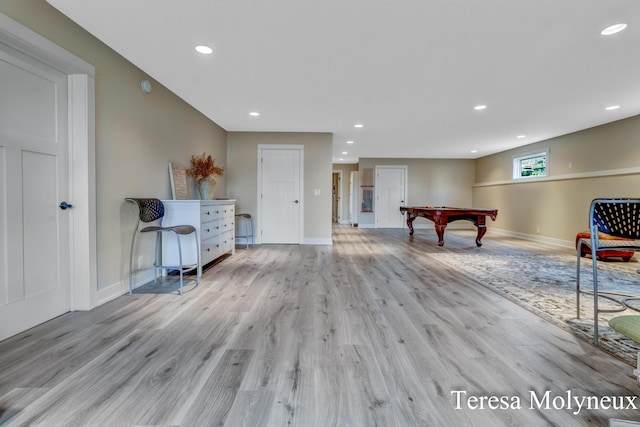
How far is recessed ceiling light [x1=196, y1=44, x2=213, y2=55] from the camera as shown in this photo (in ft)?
8.39

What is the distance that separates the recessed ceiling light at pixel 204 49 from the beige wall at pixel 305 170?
9.99 feet

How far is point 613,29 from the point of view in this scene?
7.44ft

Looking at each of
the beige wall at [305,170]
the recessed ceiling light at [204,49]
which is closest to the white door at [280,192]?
the beige wall at [305,170]

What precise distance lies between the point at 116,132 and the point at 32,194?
90cm

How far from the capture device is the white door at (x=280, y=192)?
18.7ft

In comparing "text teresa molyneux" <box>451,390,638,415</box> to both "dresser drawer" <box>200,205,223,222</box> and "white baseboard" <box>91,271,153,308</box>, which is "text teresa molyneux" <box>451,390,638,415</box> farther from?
"dresser drawer" <box>200,205,223,222</box>

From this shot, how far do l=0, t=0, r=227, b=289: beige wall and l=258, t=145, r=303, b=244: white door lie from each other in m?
2.30

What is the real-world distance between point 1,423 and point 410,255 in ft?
14.9

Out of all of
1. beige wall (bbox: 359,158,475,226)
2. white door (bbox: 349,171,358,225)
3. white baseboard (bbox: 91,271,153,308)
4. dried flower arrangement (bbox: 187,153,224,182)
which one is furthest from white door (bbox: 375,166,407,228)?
white baseboard (bbox: 91,271,153,308)

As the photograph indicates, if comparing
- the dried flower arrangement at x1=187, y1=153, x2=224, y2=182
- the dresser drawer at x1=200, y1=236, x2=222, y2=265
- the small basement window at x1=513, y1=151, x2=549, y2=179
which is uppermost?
the small basement window at x1=513, y1=151, x2=549, y2=179

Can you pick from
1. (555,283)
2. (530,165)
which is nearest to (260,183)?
(555,283)

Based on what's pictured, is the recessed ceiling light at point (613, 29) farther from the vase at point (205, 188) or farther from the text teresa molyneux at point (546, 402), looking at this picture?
the vase at point (205, 188)

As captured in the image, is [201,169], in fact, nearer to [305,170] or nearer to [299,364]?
[305,170]

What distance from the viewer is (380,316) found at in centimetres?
221
